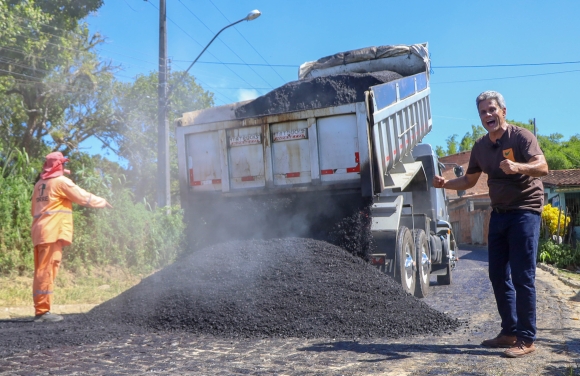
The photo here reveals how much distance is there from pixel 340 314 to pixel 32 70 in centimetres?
1516

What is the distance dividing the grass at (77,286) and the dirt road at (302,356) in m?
2.14

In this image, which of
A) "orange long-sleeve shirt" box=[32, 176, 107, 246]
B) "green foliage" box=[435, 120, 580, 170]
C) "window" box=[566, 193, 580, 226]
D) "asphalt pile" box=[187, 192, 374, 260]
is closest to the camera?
"orange long-sleeve shirt" box=[32, 176, 107, 246]

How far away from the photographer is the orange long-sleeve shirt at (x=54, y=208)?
20.0ft

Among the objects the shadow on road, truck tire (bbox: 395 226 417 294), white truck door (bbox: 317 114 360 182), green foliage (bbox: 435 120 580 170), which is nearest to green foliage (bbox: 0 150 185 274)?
white truck door (bbox: 317 114 360 182)

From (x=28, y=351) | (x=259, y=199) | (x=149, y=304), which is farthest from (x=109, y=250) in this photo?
(x=28, y=351)

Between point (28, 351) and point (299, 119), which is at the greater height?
point (299, 119)

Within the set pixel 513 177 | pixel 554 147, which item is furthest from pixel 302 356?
pixel 554 147

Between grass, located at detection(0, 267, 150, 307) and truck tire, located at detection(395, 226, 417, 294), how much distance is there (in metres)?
4.01

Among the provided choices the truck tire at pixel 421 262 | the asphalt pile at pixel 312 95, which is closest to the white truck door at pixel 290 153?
the asphalt pile at pixel 312 95

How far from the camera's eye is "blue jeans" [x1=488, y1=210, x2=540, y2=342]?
13.2 ft

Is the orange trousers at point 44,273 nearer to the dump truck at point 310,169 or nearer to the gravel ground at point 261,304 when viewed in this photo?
the gravel ground at point 261,304

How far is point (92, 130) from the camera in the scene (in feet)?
69.1

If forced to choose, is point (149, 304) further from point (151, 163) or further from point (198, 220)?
point (151, 163)

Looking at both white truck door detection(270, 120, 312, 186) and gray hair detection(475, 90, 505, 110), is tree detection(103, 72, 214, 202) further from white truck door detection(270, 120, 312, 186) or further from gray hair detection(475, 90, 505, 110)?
gray hair detection(475, 90, 505, 110)
